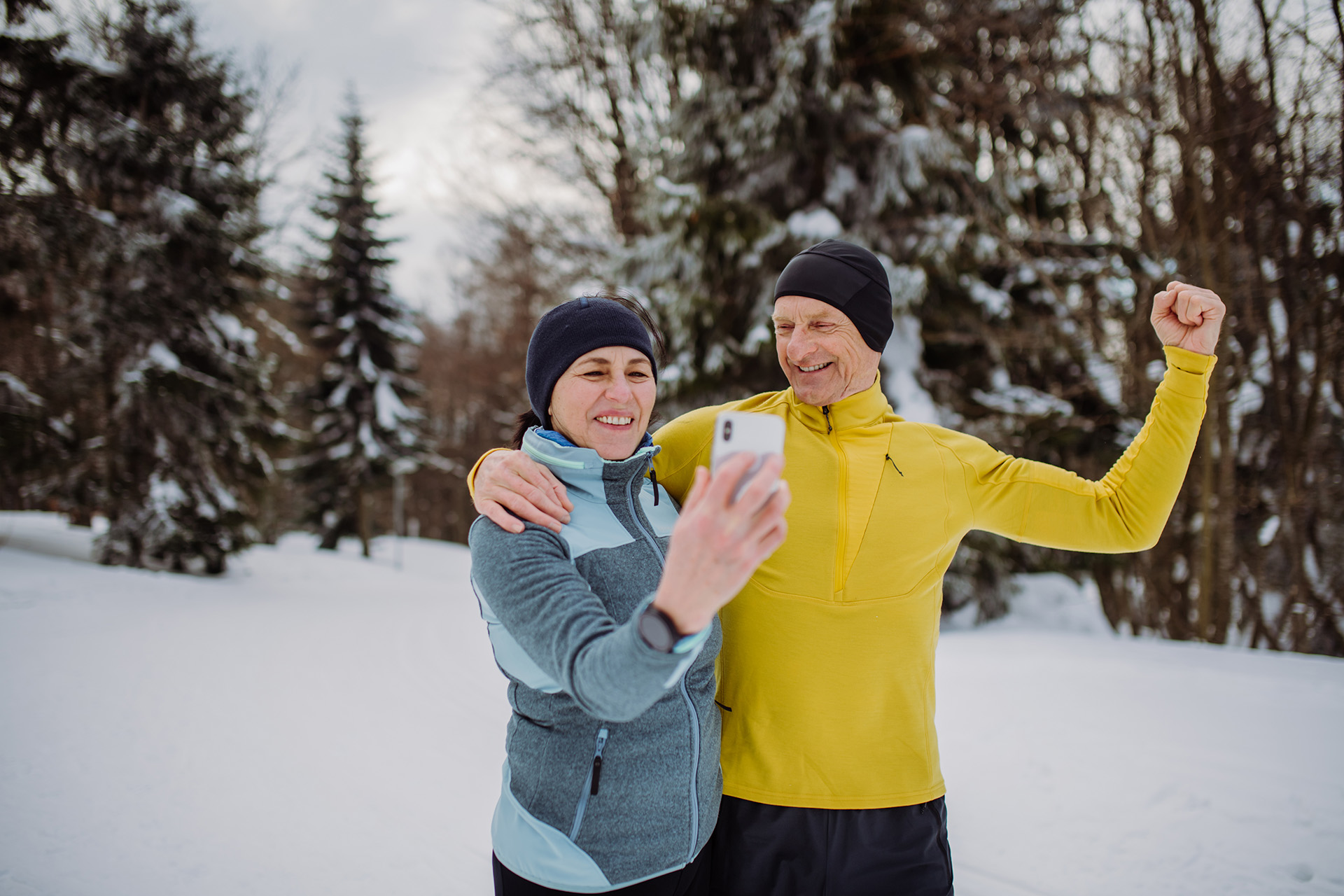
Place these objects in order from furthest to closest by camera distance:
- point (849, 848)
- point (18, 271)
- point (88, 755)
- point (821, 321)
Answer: point (18, 271) < point (88, 755) < point (821, 321) < point (849, 848)

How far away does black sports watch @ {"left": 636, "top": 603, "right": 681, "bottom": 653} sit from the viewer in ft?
3.05

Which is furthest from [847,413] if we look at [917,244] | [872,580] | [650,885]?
[917,244]

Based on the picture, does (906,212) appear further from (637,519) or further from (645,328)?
(637,519)

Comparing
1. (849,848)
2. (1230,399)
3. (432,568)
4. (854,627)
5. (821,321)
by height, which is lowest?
(432,568)

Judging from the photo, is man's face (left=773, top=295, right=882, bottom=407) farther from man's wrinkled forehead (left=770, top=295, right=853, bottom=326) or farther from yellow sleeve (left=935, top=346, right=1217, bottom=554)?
yellow sleeve (left=935, top=346, right=1217, bottom=554)

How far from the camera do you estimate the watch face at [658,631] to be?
928 millimetres

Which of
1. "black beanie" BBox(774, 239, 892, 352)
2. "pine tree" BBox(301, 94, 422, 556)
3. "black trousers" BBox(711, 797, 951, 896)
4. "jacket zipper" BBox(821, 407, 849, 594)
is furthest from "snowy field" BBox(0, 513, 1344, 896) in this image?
"pine tree" BBox(301, 94, 422, 556)

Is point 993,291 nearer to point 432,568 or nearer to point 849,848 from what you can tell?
point 849,848

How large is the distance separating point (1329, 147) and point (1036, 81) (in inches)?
109

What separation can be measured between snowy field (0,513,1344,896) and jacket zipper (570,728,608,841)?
2.28m

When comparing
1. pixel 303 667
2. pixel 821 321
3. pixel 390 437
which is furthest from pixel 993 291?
pixel 390 437

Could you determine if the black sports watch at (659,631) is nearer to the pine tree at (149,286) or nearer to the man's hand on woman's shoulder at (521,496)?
the man's hand on woman's shoulder at (521,496)

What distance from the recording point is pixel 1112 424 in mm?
6812

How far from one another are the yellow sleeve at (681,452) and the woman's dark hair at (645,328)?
0.22m
